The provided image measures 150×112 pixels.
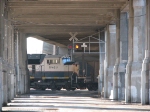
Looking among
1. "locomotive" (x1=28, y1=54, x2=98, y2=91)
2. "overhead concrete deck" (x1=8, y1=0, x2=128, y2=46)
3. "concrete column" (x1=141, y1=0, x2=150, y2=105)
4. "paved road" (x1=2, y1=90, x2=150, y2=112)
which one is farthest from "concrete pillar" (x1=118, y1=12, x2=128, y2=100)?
"locomotive" (x1=28, y1=54, x2=98, y2=91)

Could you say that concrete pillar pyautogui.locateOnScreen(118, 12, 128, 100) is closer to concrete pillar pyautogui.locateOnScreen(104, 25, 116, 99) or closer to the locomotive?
concrete pillar pyautogui.locateOnScreen(104, 25, 116, 99)

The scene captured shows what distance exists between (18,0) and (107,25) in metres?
13.3

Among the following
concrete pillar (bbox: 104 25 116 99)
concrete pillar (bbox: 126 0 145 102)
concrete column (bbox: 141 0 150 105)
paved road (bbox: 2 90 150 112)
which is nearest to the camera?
paved road (bbox: 2 90 150 112)

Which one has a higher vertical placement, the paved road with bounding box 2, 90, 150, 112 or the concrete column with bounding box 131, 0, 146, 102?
the concrete column with bounding box 131, 0, 146, 102

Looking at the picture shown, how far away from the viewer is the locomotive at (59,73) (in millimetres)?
61875

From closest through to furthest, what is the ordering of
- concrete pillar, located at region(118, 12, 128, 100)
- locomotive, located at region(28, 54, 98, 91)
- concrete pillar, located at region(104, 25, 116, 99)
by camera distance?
concrete pillar, located at region(118, 12, 128, 100), concrete pillar, located at region(104, 25, 116, 99), locomotive, located at region(28, 54, 98, 91)

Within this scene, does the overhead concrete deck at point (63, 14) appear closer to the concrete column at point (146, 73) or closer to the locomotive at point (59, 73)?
the concrete column at point (146, 73)

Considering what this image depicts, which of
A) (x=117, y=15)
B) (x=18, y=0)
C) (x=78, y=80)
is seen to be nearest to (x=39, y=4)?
(x=18, y=0)

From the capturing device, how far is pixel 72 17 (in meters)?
43.8

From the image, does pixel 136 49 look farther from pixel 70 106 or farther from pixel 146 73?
pixel 70 106

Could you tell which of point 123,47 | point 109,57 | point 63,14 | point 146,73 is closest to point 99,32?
point 109,57

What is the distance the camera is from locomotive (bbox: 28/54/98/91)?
203 ft

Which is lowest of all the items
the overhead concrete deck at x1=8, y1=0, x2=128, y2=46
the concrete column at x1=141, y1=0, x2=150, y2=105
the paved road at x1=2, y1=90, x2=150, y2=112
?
the paved road at x1=2, y1=90, x2=150, y2=112

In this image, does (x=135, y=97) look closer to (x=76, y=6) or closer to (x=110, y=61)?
(x=76, y=6)
